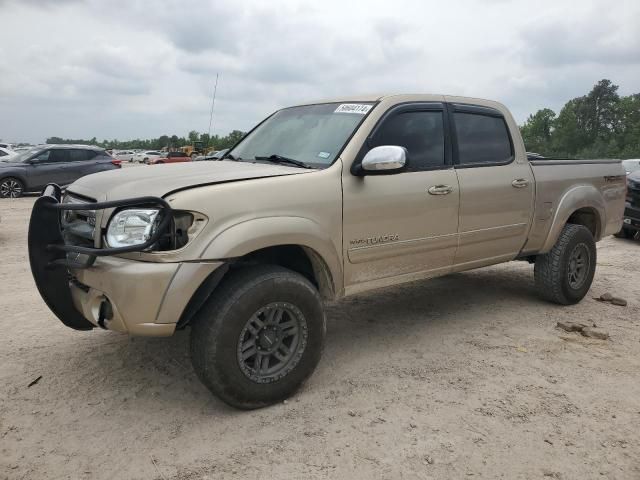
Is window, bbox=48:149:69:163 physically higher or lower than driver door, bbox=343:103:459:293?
higher

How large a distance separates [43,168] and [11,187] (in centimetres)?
99

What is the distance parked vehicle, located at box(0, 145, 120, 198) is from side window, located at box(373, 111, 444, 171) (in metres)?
13.5

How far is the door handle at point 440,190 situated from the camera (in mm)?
3933

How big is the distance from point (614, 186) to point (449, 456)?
4152 millimetres

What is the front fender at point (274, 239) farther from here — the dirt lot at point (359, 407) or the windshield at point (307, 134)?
the dirt lot at point (359, 407)

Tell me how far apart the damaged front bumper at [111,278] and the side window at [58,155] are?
47.2 ft

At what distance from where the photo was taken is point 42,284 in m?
3.04

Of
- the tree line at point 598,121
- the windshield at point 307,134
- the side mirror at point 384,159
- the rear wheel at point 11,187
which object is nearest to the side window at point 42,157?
the rear wheel at point 11,187

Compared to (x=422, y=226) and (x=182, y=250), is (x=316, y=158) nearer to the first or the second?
(x=422, y=226)

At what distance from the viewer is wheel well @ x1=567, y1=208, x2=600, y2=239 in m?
5.53

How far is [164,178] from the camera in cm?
317

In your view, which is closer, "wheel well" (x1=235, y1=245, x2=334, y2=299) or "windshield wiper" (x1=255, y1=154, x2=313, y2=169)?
"wheel well" (x1=235, y1=245, x2=334, y2=299)

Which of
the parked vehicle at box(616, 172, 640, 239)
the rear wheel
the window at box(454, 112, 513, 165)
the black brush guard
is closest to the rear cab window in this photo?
the window at box(454, 112, 513, 165)

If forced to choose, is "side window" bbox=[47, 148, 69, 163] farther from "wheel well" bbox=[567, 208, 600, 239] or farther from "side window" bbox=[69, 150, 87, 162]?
"wheel well" bbox=[567, 208, 600, 239]
